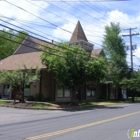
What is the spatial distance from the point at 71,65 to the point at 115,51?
20160mm

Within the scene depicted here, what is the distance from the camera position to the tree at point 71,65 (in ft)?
84.2

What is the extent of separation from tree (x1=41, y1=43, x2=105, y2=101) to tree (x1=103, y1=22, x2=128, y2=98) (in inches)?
552

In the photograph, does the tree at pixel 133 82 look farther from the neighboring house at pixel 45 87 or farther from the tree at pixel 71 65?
the tree at pixel 71 65

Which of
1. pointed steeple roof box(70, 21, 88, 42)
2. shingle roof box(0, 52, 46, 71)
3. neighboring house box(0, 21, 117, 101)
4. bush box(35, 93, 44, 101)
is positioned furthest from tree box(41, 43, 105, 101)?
pointed steeple roof box(70, 21, 88, 42)

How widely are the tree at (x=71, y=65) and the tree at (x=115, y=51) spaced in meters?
14.0

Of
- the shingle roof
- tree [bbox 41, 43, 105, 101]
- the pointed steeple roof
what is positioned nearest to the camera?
tree [bbox 41, 43, 105, 101]

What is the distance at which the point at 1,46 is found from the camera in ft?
195

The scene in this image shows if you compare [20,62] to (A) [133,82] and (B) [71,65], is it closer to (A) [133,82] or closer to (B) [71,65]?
(B) [71,65]

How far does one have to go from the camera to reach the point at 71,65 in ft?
84.8

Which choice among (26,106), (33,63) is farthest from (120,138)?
(33,63)

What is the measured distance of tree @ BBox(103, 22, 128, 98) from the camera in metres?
41.4

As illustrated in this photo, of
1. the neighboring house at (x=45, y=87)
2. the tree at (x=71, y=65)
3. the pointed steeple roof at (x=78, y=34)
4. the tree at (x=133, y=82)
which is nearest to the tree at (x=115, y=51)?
the tree at (x=133, y=82)

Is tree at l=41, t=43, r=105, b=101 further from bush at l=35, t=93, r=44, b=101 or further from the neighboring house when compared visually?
bush at l=35, t=93, r=44, b=101

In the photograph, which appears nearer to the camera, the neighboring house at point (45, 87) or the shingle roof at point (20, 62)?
the neighboring house at point (45, 87)
